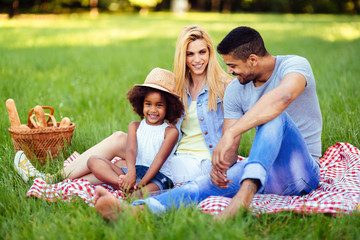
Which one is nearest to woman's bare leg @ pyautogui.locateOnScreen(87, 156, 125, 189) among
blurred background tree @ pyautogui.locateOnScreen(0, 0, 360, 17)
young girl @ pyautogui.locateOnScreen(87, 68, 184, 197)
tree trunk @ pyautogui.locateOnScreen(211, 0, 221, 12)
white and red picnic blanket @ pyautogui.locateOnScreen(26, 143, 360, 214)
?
young girl @ pyautogui.locateOnScreen(87, 68, 184, 197)

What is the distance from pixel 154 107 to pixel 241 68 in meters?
0.89

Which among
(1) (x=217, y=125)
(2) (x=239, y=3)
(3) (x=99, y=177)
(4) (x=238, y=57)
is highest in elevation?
(2) (x=239, y=3)

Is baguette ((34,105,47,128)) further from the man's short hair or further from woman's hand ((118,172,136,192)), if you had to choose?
the man's short hair

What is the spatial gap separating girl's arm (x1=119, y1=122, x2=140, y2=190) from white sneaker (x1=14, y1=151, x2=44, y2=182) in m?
0.82

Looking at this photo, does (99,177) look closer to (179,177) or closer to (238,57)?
(179,177)

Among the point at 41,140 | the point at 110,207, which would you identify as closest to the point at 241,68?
the point at 110,207

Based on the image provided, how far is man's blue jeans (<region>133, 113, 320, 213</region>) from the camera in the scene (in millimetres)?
2457

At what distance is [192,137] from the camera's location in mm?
3586

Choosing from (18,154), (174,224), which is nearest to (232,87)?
(174,224)

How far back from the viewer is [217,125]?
3500mm

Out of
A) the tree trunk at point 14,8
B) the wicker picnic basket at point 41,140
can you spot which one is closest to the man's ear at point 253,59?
the wicker picnic basket at point 41,140

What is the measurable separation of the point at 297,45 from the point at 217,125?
9.94m

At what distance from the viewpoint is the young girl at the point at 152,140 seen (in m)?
3.23

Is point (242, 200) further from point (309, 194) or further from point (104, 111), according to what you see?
point (104, 111)
